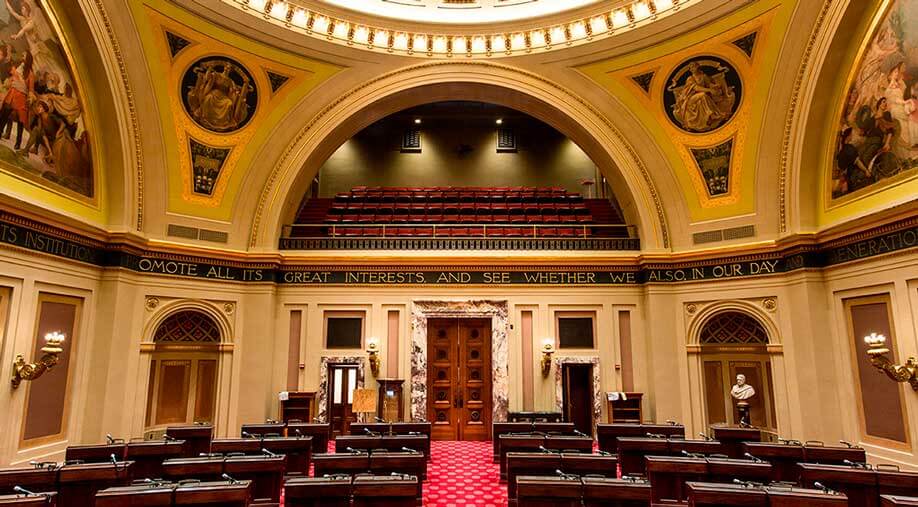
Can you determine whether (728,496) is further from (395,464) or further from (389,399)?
(389,399)

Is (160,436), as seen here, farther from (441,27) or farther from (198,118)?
(441,27)

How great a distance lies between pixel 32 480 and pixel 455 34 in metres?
12.4

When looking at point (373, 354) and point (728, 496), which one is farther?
point (373, 354)

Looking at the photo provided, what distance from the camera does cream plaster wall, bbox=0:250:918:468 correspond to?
8922 mm

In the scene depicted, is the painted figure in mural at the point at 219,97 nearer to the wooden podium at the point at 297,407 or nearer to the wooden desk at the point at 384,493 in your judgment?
the wooden podium at the point at 297,407

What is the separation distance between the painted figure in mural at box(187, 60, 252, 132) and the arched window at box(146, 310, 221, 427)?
4.71 meters

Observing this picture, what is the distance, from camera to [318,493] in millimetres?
6043

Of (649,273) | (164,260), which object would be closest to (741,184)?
(649,273)

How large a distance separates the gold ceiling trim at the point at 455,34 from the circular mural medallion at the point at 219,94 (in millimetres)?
1503

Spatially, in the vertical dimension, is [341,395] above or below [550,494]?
above

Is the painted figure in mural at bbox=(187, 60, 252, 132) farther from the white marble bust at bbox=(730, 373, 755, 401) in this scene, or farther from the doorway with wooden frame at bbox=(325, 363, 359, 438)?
the white marble bust at bbox=(730, 373, 755, 401)

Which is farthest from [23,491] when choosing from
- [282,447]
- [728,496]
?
[728,496]

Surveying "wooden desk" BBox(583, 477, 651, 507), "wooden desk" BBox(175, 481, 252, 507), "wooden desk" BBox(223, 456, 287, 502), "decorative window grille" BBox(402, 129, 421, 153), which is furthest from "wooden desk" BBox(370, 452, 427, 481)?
"decorative window grille" BBox(402, 129, 421, 153)

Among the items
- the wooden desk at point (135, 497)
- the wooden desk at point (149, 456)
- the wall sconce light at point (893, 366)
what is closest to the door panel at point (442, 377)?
the wooden desk at point (149, 456)
